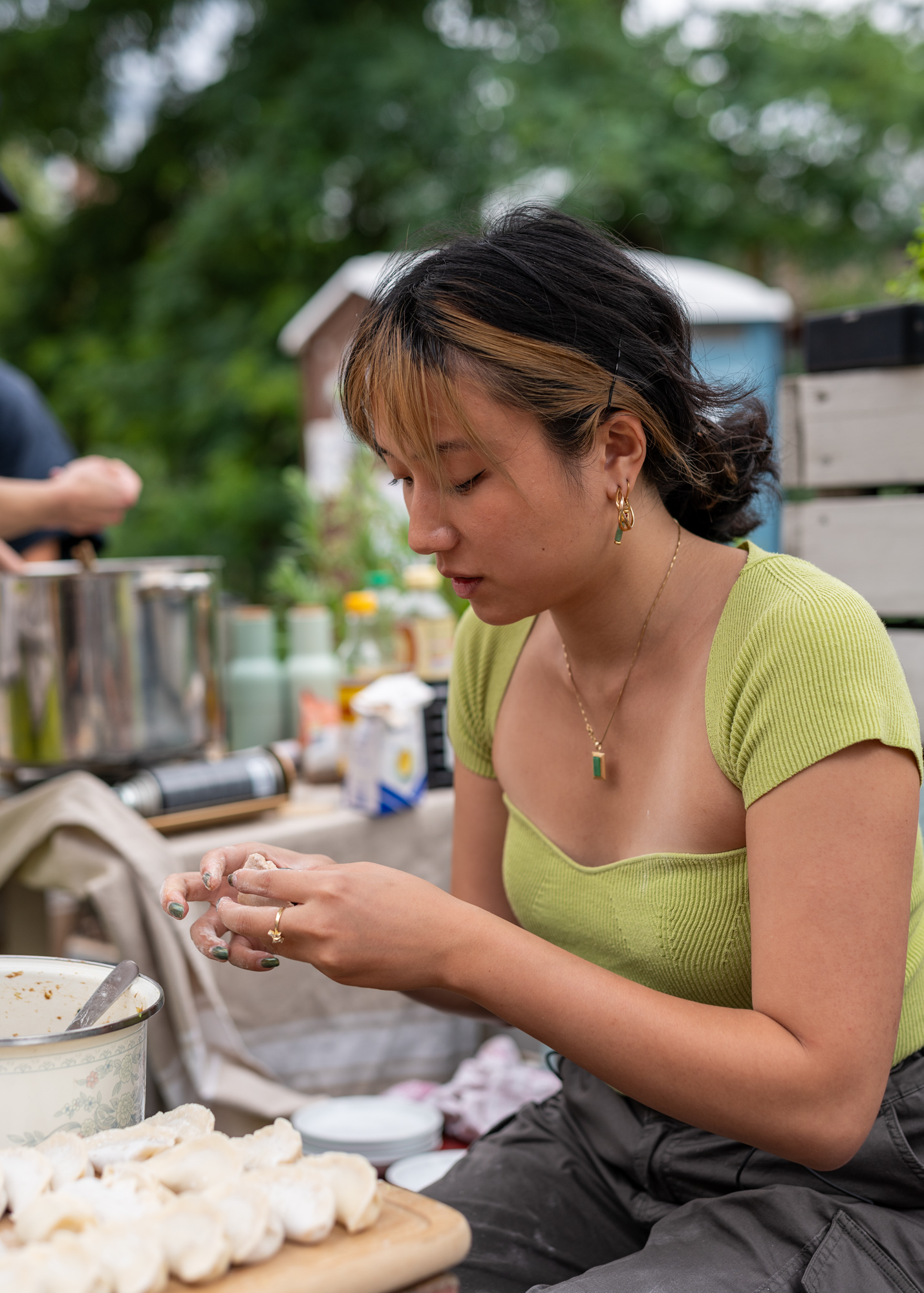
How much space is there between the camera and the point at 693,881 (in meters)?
1.04

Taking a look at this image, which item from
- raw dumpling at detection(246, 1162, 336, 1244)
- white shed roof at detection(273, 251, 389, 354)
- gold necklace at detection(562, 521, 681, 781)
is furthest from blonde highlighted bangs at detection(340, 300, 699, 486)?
white shed roof at detection(273, 251, 389, 354)

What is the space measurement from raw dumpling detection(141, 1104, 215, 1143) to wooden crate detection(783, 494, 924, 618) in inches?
53.1

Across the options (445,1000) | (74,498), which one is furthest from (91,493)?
(445,1000)

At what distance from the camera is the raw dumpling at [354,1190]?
2.18 ft

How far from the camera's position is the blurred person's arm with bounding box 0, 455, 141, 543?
1.95 m

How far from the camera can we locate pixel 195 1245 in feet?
2.01

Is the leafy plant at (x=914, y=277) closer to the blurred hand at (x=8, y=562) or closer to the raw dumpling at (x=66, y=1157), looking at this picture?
the blurred hand at (x=8, y=562)

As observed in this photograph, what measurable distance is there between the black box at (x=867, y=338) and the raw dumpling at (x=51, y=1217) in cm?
157

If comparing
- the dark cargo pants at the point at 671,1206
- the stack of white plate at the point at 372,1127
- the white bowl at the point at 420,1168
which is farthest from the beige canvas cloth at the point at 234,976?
the dark cargo pants at the point at 671,1206

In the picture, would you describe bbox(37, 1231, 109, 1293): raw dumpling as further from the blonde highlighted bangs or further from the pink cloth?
the pink cloth

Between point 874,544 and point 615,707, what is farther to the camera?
point 874,544

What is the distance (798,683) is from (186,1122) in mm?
569

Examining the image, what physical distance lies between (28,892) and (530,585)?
125 cm

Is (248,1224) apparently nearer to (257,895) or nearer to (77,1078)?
(77,1078)
